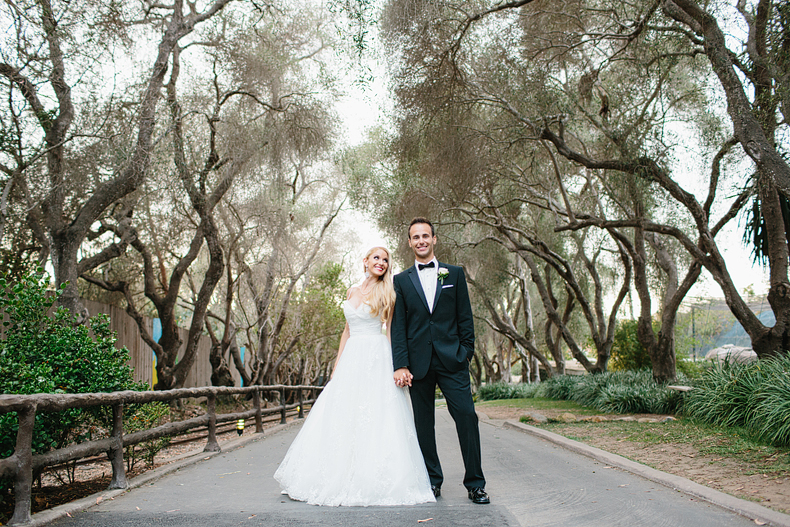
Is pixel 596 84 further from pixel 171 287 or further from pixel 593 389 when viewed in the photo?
pixel 171 287

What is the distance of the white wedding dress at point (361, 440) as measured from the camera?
4383mm

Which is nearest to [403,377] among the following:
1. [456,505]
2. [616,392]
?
[456,505]

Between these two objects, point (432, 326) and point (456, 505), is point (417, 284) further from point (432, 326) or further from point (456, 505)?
point (456, 505)

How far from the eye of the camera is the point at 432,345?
4.65 metres

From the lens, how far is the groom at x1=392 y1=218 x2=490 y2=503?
456 centimetres

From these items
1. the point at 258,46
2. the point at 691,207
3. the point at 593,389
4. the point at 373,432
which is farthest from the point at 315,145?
the point at 373,432

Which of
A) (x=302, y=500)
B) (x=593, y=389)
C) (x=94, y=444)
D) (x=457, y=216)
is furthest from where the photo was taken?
(x=457, y=216)

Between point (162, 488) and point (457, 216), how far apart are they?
48.9 ft

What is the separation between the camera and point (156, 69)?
1042 centimetres

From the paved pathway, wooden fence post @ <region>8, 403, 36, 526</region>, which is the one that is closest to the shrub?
the paved pathway

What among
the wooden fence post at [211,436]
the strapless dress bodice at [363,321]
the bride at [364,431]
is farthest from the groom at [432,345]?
the wooden fence post at [211,436]

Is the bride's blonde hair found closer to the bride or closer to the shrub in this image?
the bride

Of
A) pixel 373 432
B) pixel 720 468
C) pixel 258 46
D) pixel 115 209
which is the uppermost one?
pixel 258 46

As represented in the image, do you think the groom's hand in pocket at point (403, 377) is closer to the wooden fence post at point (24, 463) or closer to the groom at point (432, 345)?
the groom at point (432, 345)
